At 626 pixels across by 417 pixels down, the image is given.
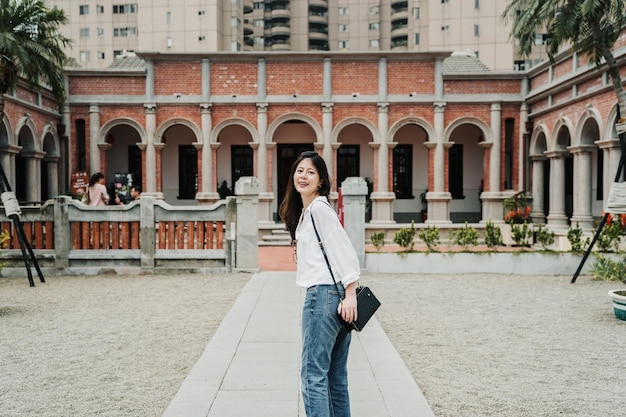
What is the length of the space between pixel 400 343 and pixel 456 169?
1815 cm

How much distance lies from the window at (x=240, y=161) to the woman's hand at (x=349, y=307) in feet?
67.2

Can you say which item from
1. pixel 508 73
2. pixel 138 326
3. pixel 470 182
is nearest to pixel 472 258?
pixel 138 326

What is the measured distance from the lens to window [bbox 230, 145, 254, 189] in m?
23.3

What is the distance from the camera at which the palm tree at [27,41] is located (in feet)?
42.5

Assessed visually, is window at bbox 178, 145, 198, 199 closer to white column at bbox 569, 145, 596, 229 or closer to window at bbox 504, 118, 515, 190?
window at bbox 504, 118, 515, 190

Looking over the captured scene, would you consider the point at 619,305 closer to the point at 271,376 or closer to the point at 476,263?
the point at 476,263

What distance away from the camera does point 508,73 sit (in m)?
19.8

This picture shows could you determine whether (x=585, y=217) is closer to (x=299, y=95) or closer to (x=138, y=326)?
(x=299, y=95)

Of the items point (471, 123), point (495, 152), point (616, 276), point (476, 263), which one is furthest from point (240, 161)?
point (616, 276)

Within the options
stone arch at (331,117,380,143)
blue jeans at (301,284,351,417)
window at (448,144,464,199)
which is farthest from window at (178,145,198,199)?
blue jeans at (301,284,351,417)

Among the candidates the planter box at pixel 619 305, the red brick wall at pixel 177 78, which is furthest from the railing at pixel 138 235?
the red brick wall at pixel 177 78

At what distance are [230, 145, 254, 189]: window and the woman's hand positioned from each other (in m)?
20.5

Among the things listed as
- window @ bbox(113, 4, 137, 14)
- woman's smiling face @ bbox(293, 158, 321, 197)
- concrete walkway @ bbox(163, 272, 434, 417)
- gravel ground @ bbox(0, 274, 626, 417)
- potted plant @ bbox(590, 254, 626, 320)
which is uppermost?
window @ bbox(113, 4, 137, 14)

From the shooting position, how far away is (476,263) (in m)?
11.5
